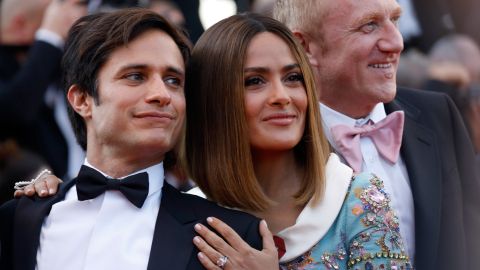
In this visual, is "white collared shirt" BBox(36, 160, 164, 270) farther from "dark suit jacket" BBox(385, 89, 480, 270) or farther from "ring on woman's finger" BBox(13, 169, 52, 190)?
"dark suit jacket" BBox(385, 89, 480, 270)

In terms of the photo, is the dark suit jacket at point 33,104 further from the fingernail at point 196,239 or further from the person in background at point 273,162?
the fingernail at point 196,239

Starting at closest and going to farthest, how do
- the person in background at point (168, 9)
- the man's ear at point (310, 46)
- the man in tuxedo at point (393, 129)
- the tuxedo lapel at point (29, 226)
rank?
the tuxedo lapel at point (29, 226)
the man in tuxedo at point (393, 129)
the man's ear at point (310, 46)
the person in background at point (168, 9)

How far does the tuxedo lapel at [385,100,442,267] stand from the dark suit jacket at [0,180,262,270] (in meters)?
0.84

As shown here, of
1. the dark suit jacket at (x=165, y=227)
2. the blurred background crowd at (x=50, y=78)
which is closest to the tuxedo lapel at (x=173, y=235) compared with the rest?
the dark suit jacket at (x=165, y=227)

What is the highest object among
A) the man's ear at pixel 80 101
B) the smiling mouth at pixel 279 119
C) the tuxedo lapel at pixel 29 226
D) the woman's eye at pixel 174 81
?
the woman's eye at pixel 174 81

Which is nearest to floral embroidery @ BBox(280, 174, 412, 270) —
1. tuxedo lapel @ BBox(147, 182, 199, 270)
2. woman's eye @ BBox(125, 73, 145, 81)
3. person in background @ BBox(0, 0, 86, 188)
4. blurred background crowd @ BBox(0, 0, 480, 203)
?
tuxedo lapel @ BBox(147, 182, 199, 270)

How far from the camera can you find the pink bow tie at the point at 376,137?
171 inches

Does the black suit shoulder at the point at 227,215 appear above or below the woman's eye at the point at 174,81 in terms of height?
below

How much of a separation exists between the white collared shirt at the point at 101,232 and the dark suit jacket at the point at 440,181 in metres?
1.12

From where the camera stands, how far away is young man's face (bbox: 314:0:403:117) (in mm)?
4477

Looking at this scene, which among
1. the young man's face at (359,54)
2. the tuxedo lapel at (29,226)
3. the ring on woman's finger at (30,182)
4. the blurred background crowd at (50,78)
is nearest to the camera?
the tuxedo lapel at (29,226)

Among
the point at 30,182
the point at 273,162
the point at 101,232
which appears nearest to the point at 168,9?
the point at 30,182

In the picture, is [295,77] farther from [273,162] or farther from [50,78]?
[50,78]

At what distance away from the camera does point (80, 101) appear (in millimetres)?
4020
